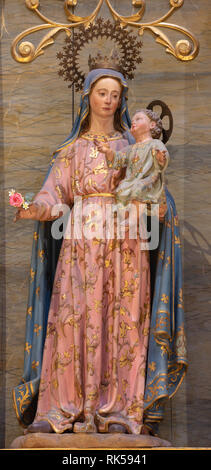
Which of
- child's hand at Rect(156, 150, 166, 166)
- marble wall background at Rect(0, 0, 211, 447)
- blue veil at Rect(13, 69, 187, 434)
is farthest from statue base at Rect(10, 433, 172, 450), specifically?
child's hand at Rect(156, 150, 166, 166)

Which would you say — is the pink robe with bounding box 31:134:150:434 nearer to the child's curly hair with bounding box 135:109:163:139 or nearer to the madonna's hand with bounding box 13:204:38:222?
the madonna's hand with bounding box 13:204:38:222

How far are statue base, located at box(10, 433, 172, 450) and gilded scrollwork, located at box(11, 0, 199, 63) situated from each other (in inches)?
83.9

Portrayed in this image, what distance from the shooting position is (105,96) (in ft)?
21.1

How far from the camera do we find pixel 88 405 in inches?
239

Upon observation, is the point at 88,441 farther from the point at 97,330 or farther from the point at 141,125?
the point at 141,125

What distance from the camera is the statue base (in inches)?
234

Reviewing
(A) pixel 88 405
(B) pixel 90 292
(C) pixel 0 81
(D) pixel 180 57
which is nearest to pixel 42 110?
(C) pixel 0 81

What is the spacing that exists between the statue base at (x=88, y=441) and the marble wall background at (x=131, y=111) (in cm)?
72

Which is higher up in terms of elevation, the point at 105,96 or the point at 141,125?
the point at 105,96

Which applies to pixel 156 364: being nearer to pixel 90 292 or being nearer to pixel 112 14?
pixel 90 292

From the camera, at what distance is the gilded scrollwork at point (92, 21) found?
277 inches

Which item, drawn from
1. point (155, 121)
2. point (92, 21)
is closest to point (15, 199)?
point (155, 121)

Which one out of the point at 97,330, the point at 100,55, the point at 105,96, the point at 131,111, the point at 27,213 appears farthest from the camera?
the point at 131,111

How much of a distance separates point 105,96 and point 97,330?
3.76 ft
